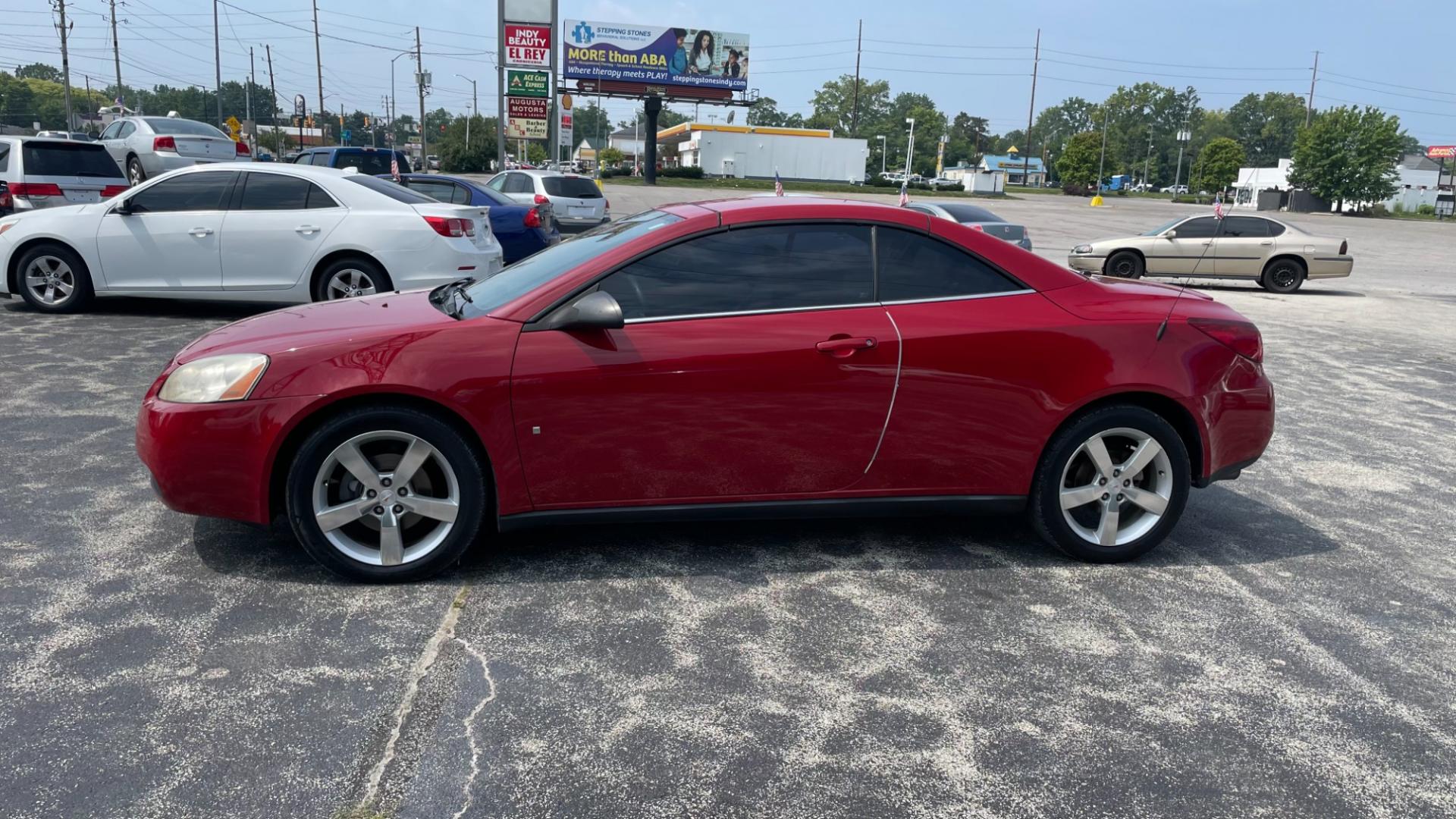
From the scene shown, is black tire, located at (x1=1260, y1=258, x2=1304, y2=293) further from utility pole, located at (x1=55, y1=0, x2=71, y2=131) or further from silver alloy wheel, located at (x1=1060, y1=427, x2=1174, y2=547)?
utility pole, located at (x1=55, y1=0, x2=71, y2=131)

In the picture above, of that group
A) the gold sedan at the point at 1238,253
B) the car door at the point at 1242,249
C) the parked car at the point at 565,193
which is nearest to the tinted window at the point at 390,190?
the parked car at the point at 565,193

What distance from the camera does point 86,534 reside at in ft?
14.7

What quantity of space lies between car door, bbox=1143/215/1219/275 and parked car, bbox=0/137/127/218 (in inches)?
667

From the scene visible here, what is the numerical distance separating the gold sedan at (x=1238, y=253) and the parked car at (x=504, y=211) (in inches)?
409

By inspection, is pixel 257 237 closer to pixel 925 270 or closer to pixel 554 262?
pixel 554 262

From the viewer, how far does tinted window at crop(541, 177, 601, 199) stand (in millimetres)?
21312

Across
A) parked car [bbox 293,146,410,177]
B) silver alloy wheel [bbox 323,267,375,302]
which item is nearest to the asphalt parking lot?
silver alloy wheel [bbox 323,267,375,302]

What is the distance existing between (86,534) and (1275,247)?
19262 mm

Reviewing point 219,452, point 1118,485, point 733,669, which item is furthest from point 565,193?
point 733,669

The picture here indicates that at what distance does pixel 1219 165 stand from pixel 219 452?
105 m

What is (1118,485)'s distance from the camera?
4.47 m

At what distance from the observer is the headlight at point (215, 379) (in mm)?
3883

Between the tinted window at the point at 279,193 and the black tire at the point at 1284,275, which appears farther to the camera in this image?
the black tire at the point at 1284,275

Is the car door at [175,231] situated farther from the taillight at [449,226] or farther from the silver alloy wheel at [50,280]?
the taillight at [449,226]
